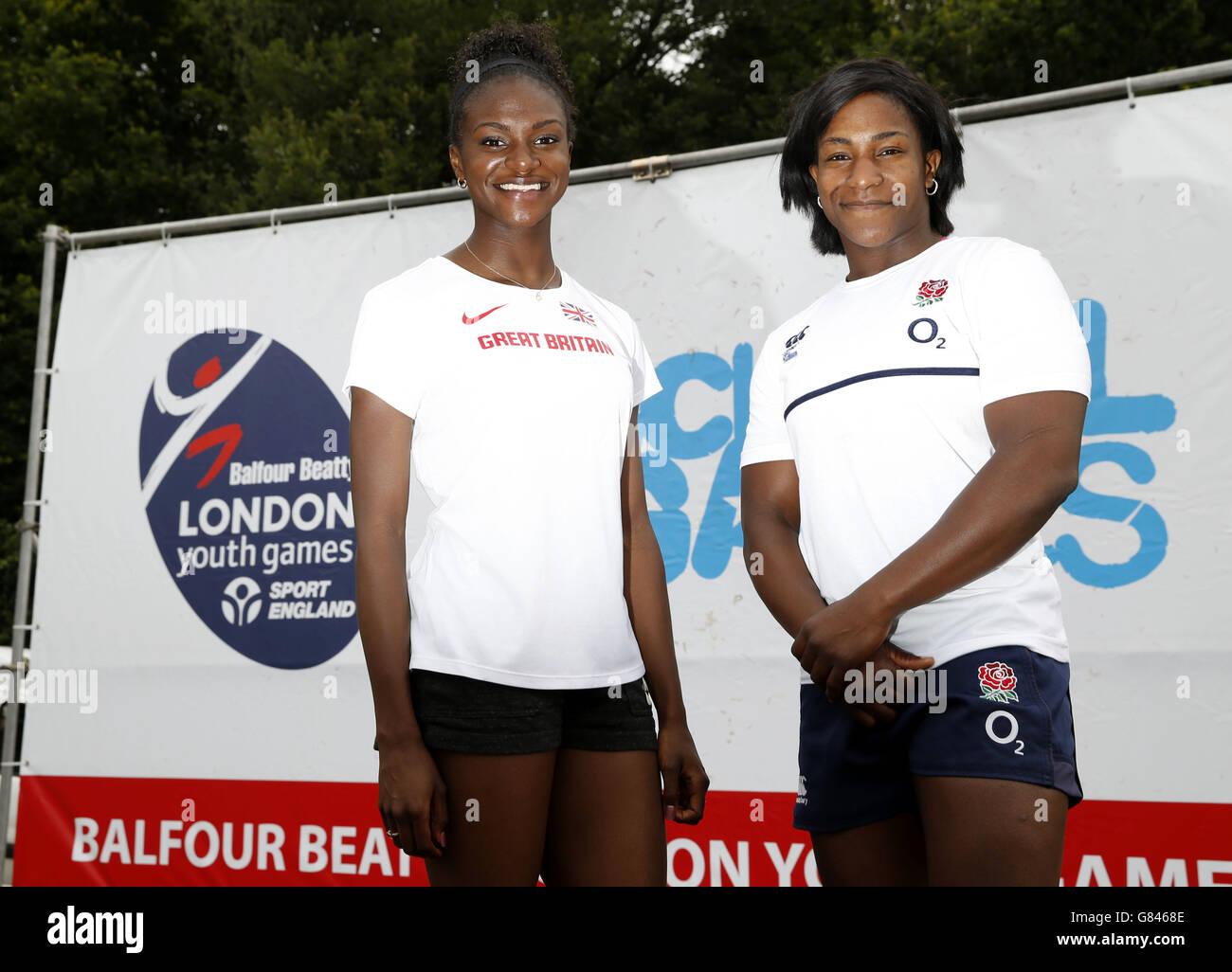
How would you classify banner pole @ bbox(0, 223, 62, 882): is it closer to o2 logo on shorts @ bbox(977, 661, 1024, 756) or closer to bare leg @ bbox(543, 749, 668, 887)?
bare leg @ bbox(543, 749, 668, 887)

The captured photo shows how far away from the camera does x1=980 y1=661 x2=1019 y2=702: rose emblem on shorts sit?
5.33 feet

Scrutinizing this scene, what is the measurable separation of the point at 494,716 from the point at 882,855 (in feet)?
1.97

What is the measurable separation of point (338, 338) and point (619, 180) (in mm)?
1246

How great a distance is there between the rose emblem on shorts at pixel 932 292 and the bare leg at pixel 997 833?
2.27 ft

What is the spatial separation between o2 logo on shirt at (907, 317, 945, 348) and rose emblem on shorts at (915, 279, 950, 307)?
3 centimetres

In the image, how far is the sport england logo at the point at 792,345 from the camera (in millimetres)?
2006

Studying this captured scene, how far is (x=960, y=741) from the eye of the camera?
1.62 m

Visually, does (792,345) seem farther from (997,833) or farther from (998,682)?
(997,833)

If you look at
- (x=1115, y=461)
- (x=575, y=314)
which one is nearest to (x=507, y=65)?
(x=575, y=314)

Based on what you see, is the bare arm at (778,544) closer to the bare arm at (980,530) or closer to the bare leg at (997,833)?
the bare arm at (980,530)

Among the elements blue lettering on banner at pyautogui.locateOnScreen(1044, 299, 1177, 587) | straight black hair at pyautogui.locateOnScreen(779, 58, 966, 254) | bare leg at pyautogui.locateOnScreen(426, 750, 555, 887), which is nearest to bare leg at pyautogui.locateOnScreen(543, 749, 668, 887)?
bare leg at pyautogui.locateOnScreen(426, 750, 555, 887)
